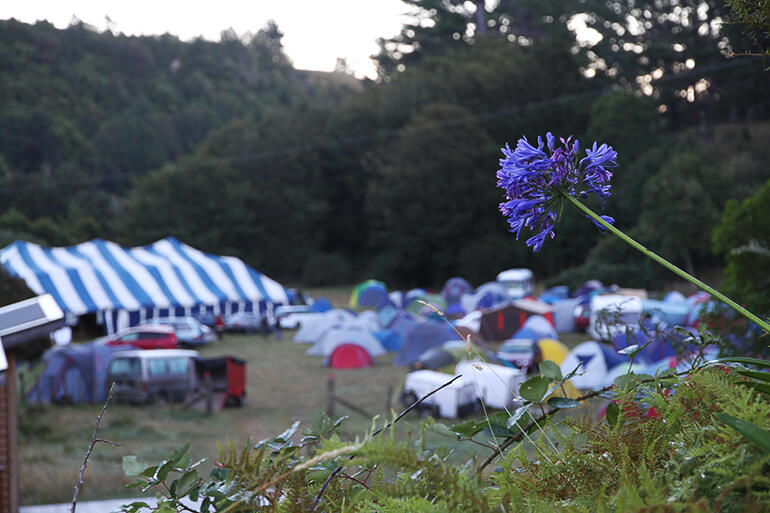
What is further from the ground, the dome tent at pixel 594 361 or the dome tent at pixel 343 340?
the dome tent at pixel 594 361

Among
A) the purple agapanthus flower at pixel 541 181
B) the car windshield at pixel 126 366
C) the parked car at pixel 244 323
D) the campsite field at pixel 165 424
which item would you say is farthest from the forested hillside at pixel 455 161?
the purple agapanthus flower at pixel 541 181

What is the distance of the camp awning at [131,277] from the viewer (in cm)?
2117

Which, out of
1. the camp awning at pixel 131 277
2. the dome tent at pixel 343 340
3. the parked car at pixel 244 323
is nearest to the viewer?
the dome tent at pixel 343 340

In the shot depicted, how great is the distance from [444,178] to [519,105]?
20.5 feet

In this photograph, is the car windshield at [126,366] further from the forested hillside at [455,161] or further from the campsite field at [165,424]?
the forested hillside at [455,161]

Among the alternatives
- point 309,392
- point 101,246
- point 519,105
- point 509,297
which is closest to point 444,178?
point 519,105

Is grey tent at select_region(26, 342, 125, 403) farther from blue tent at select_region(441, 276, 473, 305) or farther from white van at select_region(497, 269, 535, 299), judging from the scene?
white van at select_region(497, 269, 535, 299)

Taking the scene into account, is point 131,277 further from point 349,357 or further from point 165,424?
point 165,424

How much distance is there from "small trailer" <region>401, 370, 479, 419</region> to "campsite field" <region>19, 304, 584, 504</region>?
1.44ft

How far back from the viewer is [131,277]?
22859mm

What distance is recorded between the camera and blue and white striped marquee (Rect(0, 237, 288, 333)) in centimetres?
2125

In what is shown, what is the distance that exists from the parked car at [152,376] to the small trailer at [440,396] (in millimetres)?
4038

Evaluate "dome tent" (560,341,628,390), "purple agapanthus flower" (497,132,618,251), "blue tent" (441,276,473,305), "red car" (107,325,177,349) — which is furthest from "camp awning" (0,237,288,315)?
"purple agapanthus flower" (497,132,618,251)

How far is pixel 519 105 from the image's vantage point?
37562 millimetres
